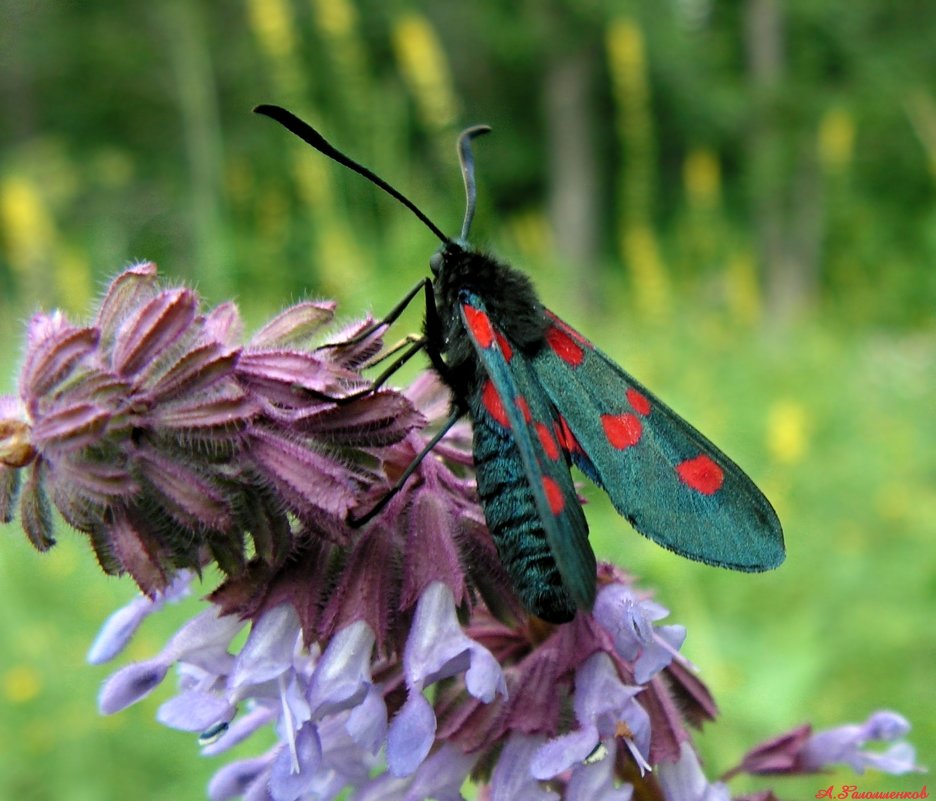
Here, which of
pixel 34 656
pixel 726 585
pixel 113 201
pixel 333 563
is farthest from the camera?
pixel 113 201

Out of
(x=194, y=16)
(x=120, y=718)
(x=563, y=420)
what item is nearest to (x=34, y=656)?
(x=120, y=718)

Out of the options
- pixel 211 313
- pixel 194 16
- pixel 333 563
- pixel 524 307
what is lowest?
pixel 333 563

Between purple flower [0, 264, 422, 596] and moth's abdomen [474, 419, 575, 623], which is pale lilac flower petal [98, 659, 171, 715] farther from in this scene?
moth's abdomen [474, 419, 575, 623]

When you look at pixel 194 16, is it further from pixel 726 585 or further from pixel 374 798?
pixel 374 798

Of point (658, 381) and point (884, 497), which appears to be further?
point (658, 381)

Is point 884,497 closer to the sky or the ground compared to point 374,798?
closer to the sky

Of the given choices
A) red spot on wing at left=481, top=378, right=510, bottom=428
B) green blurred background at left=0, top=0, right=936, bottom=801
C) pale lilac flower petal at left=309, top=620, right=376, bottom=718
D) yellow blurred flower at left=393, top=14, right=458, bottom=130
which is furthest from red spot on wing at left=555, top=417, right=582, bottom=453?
yellow blurred flower at left=393, top=14, right=458, bottom=130

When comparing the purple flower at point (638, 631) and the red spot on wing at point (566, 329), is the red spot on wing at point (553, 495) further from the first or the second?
the red spot on wing at point (566, 329)
